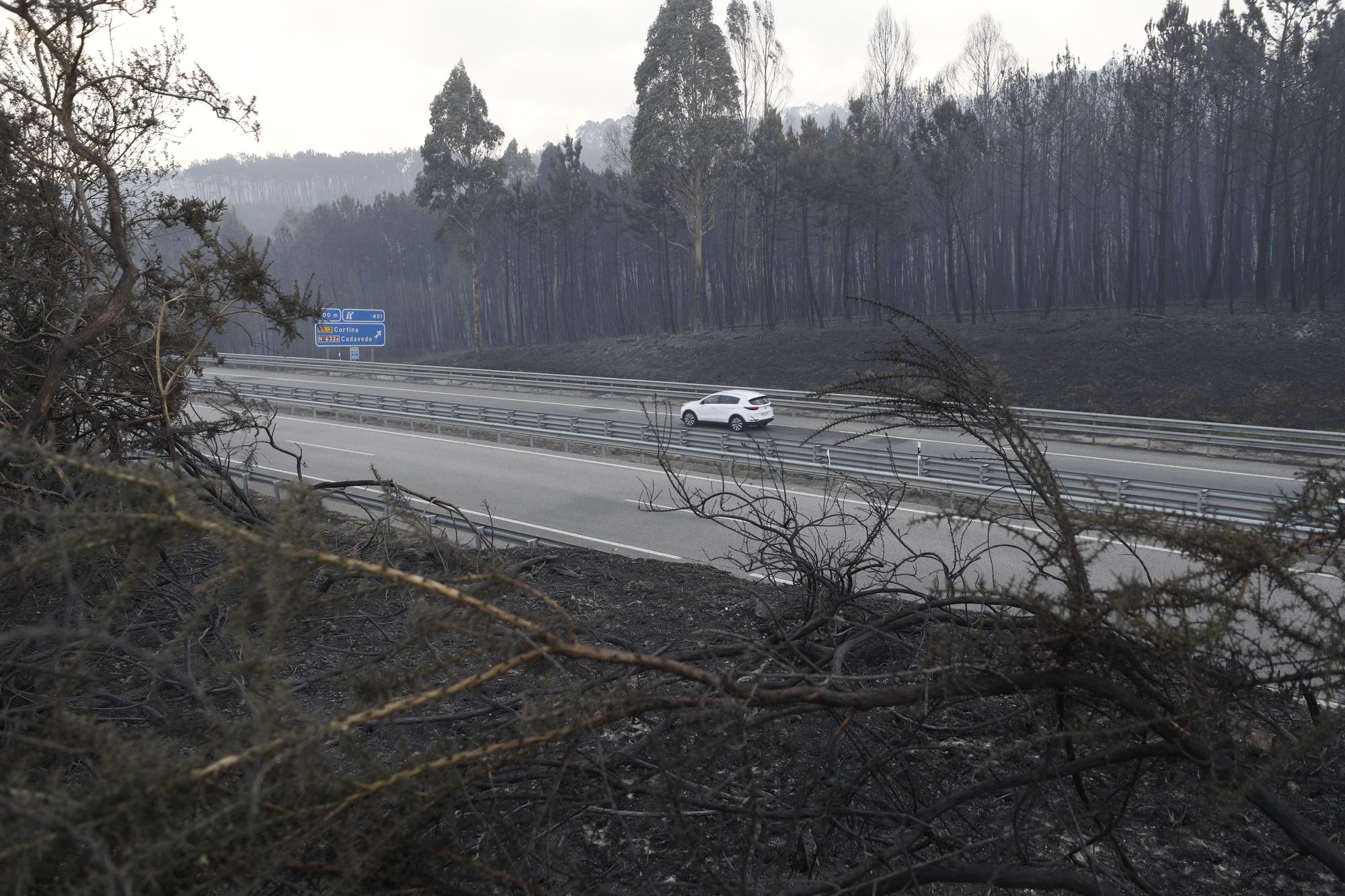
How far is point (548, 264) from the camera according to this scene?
64.9 metres

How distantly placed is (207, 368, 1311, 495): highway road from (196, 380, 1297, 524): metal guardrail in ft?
1.54

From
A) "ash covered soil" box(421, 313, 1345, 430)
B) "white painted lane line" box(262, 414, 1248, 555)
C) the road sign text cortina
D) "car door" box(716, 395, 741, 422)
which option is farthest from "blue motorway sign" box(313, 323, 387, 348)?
"car door" box(716, 395, 741, 422)

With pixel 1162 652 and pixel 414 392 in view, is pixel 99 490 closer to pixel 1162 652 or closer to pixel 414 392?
pixel 1162 652

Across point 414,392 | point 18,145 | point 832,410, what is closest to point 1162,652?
point 18,145

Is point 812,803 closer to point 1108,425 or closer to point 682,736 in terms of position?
point 682,736

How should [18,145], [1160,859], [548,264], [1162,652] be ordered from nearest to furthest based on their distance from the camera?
1. [1162,652]
2. [1160,859]
3. [18,145]
4. [548,264]

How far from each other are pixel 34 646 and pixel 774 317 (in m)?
49.5

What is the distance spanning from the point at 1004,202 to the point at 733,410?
3383 centimetres

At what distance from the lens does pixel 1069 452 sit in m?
21.7

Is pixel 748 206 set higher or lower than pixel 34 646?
higher

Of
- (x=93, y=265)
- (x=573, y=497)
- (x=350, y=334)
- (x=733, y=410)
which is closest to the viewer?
(x=93, y=265)

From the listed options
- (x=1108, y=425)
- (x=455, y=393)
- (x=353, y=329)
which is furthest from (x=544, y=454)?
(x=353, y=329)

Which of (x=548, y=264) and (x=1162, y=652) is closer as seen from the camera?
(x=1162, y=652)

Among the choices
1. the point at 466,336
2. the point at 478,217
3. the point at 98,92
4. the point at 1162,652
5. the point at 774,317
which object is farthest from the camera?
the point at 466,336
